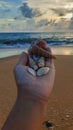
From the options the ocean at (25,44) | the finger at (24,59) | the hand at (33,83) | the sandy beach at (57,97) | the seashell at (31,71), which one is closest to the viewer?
the hand at (33,83)

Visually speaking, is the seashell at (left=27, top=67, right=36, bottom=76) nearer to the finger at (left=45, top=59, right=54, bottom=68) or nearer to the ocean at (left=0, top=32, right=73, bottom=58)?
the finger at (left=45, top=59, right=54, bottom=68)

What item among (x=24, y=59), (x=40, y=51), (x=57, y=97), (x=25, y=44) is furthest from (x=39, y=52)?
(x=25, y=44)

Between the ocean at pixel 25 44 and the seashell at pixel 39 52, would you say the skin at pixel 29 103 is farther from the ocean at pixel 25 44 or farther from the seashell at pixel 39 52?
the ocean at pixel 25 44

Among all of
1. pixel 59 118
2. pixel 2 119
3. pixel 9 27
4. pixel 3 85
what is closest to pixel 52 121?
pixel 59 118

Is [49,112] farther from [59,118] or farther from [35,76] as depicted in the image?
[35,76]

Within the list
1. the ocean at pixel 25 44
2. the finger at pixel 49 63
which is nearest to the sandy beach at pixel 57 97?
the finger at pixel 49 63

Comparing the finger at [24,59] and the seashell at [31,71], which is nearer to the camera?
the seashell at [31,71]

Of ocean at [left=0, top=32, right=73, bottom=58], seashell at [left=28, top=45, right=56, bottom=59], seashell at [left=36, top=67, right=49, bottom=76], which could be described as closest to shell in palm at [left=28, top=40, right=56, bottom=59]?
seashell at [left=28, top=45, right=56, bottom=59]
